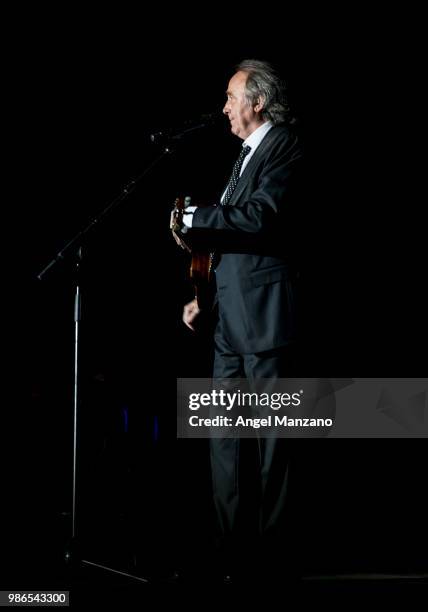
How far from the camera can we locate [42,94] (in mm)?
3080

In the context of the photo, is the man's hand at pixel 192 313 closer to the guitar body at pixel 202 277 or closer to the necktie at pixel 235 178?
the guitar body at pixel 202 277

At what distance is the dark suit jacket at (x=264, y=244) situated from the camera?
1827mm

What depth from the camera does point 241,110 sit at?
207 centimetres

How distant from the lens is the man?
1.83 m

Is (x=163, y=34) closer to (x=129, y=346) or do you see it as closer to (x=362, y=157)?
(x=362, y=157)

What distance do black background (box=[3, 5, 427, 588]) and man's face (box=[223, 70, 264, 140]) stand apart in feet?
1.09

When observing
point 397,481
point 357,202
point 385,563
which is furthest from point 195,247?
point 397,481

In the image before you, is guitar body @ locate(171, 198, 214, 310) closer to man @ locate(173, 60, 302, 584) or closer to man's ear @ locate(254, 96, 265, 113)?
man @ locate(173, 60, 302, 584)

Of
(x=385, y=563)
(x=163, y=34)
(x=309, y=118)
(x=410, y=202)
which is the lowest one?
(x=385, y=563)

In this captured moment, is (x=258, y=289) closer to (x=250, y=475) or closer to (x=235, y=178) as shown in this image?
(x=235, y=178)

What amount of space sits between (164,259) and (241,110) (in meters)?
1.19

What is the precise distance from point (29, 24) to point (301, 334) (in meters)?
2.19

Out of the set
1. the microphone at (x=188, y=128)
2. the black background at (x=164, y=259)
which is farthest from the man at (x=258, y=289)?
the black background at (x=164, y=259)

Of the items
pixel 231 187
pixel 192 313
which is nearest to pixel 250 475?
pixel 192 313
